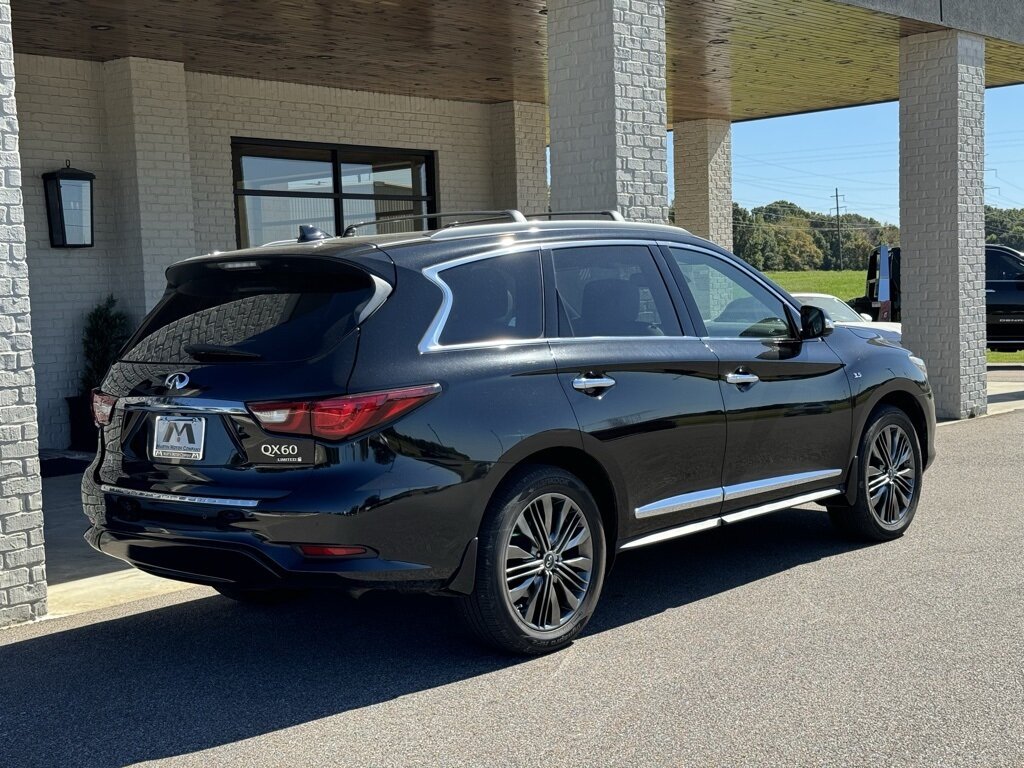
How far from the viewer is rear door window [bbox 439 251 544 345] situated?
5.16m

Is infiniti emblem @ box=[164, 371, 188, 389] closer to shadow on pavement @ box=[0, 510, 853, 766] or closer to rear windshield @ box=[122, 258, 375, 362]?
rear windshield @ box=[122, 258, 375, 362]

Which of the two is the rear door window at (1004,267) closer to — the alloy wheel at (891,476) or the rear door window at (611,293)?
the alloy wheel at (891,476)

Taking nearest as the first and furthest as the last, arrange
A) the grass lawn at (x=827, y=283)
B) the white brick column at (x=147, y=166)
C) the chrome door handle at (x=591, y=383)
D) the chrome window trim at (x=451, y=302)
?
the chrome window trim at (x=451, y=302)
the chrome door handle at (x=591, y=383)
the white brick column at (x=147, y=166)
the grass lawn at (x=827, y=283)

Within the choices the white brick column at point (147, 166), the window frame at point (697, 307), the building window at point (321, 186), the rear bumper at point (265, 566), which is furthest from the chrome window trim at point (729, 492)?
the building window at point (321, 186)

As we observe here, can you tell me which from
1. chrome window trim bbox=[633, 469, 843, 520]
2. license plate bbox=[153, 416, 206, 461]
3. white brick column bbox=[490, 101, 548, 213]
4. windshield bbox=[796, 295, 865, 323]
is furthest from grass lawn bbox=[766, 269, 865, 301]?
license plate bbox=[153, 416, 206, 461]

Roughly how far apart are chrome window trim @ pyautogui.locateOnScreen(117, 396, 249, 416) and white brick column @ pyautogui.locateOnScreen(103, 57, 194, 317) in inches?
314

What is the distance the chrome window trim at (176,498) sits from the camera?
4.73 m

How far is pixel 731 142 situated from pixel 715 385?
14870mm

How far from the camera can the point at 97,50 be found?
1232 centimetres

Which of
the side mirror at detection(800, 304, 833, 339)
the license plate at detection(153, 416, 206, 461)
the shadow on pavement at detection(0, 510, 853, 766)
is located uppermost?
the side mirror at detection(800, 304, 833, 339)

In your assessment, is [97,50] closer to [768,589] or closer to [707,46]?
[707,46]

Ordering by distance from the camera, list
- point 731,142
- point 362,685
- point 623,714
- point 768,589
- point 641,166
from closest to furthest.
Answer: point 623,714
point 362,685
point 768,589
point 641,166
point 731,142

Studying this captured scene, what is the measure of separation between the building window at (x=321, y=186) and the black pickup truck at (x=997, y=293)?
8.59 meters

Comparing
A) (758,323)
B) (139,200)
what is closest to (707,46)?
(139,200)
